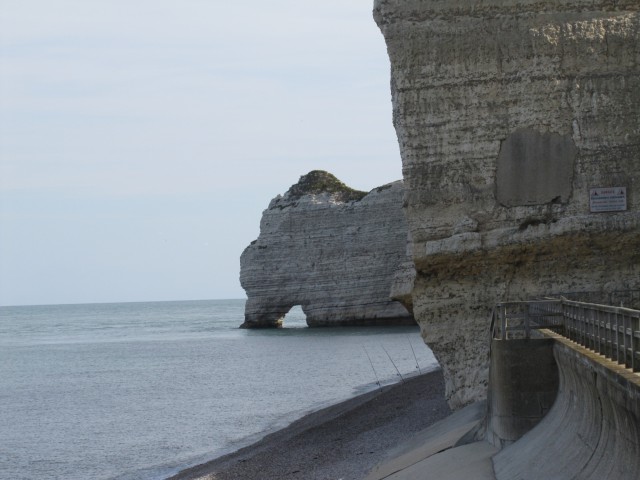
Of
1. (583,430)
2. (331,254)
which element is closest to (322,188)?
(331,254)

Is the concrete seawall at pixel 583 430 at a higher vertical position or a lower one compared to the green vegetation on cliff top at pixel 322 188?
lower

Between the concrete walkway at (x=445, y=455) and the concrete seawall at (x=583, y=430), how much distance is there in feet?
1.18

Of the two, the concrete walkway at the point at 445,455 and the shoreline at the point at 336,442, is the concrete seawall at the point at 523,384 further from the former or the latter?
the shoreline at the point at 336,442

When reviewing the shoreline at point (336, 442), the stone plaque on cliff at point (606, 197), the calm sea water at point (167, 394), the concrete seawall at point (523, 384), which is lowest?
the calm sea water at point (167, 394)

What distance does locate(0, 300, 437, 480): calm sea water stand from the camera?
2455cm

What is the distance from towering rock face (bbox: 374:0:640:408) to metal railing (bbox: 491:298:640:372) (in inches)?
41.0

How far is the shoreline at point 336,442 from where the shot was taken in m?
18.1

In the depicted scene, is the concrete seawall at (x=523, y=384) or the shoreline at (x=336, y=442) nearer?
the concrete seawall at (x=523, y=384)

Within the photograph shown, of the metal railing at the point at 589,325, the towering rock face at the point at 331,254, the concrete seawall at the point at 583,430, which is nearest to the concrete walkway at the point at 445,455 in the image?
the concrete seawall at the point at 583,430

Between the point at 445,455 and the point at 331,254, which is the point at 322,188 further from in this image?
the point at 445,455

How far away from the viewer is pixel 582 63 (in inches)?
687

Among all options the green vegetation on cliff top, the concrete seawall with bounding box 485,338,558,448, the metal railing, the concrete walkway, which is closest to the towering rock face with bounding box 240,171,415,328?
the green vegetation on cliff top

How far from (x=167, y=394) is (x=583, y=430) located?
98.5 ft

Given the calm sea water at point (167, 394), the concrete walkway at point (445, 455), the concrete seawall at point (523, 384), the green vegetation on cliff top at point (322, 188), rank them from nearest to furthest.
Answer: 1. the concrete walkway at point (445, 455)
2. the concrete seawall at point (523, 384)
3. the calm sea water at point (167, 394)
4. the green vegetation on cliff top at point (322, 188)
